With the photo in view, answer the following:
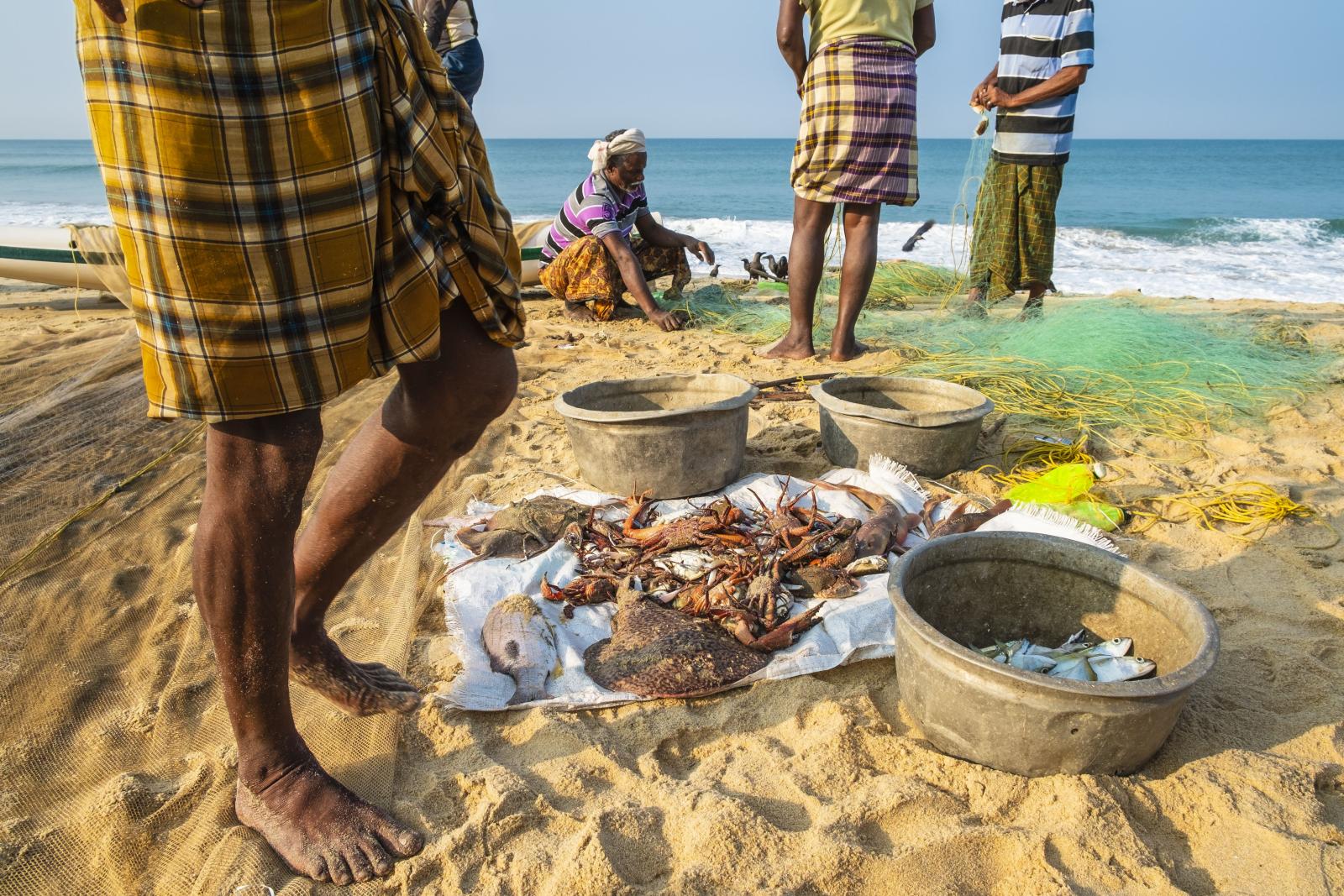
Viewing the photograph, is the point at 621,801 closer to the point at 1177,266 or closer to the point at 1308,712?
the point at 1308,712

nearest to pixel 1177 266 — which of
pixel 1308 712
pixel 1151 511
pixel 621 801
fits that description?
pixel 1151 511

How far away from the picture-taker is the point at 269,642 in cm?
144

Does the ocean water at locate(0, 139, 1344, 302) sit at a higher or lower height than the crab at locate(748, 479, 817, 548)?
lower

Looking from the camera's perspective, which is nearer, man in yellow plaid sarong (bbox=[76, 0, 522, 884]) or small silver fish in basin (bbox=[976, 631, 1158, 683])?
man in yellow plaid sarong (bbox=[76, 0, 522, 884])

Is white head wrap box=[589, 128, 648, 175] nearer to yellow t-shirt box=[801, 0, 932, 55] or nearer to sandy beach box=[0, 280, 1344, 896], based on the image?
yellow t-shirt box=[801, 0, 932, 55]

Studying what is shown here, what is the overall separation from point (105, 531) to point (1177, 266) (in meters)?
14.0

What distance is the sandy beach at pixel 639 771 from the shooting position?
5.05 feet

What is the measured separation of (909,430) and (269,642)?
2484 mm

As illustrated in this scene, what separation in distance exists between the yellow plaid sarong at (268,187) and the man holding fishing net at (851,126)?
11.2ft

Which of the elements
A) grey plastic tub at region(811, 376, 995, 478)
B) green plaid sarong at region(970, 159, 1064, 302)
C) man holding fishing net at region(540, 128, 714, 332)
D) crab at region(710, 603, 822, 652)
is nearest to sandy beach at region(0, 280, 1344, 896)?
crab at region(710, 603, 822, 652)

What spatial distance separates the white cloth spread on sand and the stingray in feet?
0.11

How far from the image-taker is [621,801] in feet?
5.68

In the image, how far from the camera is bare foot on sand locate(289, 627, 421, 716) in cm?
179

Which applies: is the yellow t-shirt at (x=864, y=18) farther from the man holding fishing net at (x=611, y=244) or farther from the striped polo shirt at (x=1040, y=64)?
the man holding fishing net at (x=611, y=244)
